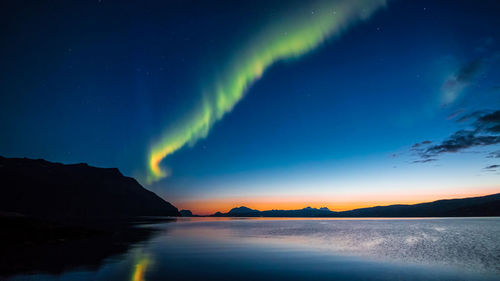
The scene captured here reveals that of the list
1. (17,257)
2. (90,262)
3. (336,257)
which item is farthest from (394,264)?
(17,257)

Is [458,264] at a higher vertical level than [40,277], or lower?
lower

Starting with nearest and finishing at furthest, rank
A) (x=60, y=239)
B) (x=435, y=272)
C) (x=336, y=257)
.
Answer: (x=435, y=272), (x=336, y=257), (x=60, y=239)

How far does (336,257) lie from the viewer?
27172 millimetres

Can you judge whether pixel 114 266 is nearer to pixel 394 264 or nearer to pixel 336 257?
pixel 336 257

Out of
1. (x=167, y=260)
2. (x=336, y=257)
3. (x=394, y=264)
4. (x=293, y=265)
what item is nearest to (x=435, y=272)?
(x=394, y=264)

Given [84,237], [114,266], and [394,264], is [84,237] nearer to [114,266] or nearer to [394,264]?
[114,266]

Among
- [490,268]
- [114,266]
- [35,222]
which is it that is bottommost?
[490,268]

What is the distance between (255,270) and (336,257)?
36.8 feet

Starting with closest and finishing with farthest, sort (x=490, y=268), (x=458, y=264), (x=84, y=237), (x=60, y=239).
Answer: (x=490, y=268) → (x=458, y=264) → (x=60, y=239) → (x=84, y=237)

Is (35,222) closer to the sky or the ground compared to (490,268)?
closer to the sky

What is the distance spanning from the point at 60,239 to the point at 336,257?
4080cm

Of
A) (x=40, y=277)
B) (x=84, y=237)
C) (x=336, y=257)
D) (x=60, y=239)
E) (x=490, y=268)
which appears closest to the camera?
→ (x=40, y=277)

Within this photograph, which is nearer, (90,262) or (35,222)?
(90,262)

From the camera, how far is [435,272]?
66.8 feet
